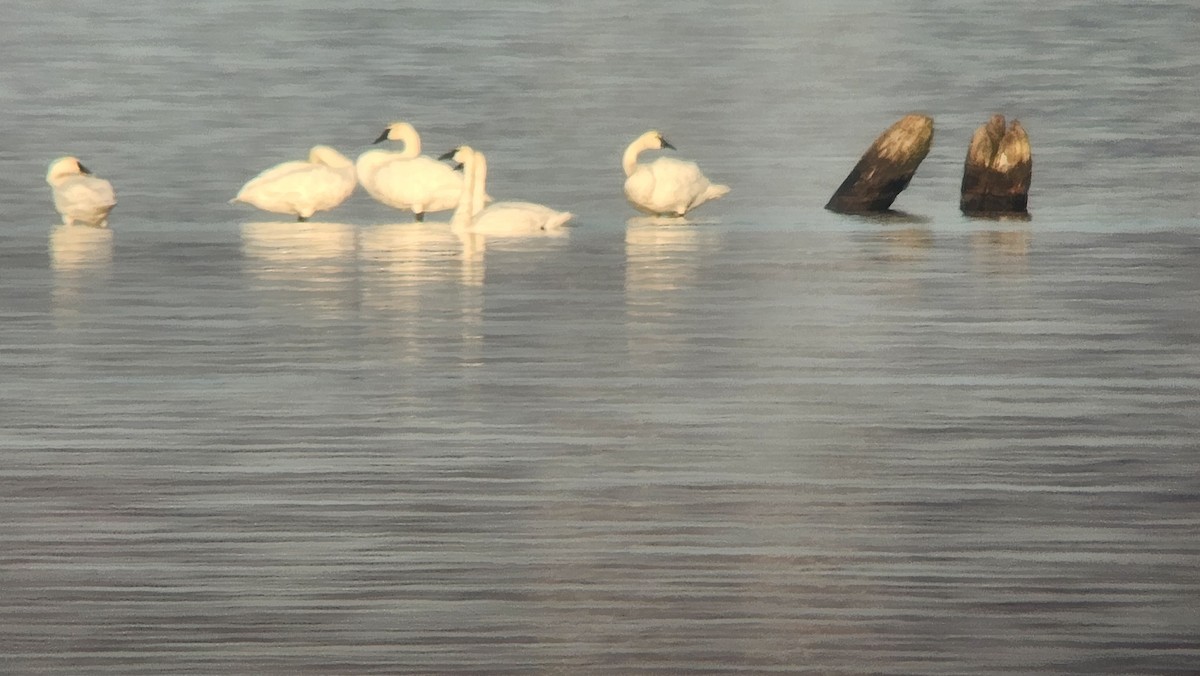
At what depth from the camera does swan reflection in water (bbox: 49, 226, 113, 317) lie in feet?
45.5

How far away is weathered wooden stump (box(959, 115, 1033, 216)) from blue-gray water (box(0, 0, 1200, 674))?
1.05ft

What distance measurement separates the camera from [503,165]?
26734mm

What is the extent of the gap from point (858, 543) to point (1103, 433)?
2.18 m

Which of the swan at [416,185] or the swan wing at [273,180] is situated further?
the swan at [416,185]

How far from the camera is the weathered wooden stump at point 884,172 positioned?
68.6 ft

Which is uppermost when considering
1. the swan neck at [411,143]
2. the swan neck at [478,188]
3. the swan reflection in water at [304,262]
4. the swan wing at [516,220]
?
the swan neck at [411,143]

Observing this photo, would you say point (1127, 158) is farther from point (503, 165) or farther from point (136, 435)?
point (136, 435)

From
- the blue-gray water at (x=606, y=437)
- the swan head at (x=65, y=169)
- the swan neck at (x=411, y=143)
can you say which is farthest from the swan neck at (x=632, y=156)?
the swan head at (x=65, y=169)

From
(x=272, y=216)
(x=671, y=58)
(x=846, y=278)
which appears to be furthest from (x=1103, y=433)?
(x=671, y=58)

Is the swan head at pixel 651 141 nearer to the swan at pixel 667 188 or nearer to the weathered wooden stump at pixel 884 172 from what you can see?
the weathered wooden stump at pixel 884 172

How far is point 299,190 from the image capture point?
1958 centimetres

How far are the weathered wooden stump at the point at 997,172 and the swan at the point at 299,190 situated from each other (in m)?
4.60

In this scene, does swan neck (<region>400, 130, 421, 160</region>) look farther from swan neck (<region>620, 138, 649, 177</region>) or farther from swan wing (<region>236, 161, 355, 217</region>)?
swan wing (<region>236, 161, 355, 217</region>)

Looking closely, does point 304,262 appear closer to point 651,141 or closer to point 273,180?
point 273,180
